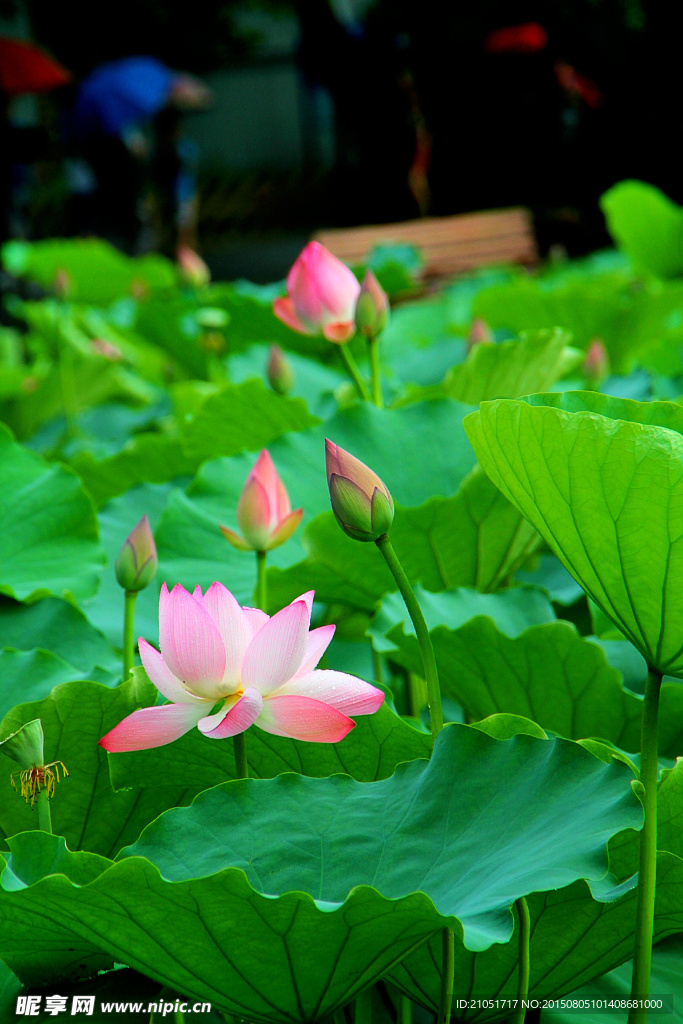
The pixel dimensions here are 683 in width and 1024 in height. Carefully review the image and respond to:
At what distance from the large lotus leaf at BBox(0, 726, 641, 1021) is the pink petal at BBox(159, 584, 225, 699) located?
2.3 inches

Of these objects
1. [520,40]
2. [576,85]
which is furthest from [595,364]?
[520,40]

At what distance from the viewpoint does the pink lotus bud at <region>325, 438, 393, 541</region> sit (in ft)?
1.76

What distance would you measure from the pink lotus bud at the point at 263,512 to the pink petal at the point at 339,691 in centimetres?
21

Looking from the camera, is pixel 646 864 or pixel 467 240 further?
pixel 467 240

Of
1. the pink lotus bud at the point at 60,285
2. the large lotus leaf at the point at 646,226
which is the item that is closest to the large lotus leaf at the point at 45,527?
the pink lotus bud at the point at 60,285

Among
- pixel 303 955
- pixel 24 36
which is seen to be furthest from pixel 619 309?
pixel 24 36

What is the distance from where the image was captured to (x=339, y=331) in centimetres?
98

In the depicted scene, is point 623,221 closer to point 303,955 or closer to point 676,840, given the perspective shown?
point 676,840

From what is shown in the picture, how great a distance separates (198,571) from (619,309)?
3.24 feet

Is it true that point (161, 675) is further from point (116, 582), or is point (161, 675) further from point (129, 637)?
point (116, 582)

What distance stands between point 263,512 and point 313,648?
0.67 ft

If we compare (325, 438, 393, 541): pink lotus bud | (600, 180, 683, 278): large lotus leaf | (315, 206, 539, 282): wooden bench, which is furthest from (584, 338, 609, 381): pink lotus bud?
(315, 206, 539, 282): wooden bench

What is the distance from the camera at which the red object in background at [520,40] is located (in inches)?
320

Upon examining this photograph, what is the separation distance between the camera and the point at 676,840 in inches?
21.4
